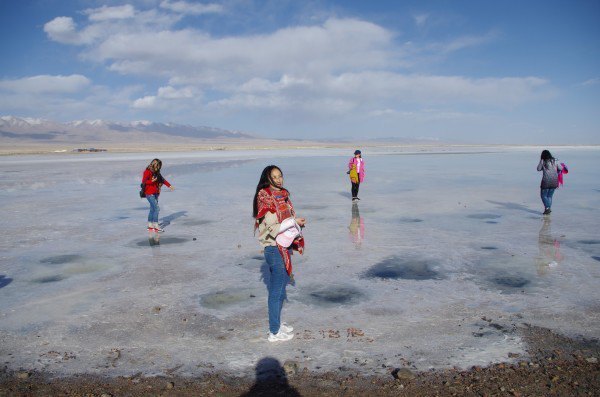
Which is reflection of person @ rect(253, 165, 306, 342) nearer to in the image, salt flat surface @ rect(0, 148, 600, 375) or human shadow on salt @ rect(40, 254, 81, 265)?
salt flat surface @ rect(0, 148, 600, 375)

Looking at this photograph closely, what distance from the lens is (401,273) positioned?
7613 mm

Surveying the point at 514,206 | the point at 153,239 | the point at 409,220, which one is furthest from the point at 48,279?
the point at 514,206

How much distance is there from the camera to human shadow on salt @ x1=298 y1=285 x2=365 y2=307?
633cm

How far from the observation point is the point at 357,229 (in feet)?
36.6

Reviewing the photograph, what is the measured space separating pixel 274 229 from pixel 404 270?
350 centimetres

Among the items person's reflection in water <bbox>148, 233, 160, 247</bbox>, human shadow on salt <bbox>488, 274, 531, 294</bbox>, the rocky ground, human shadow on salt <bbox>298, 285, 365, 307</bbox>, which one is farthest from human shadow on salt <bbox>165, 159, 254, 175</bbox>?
the rocky ground


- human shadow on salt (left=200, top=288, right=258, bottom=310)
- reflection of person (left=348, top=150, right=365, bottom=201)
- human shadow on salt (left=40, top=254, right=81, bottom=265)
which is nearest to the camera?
human shadow on salt (left=200, top=288, right=258, bottom=310)

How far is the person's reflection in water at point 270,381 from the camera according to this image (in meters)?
4.17

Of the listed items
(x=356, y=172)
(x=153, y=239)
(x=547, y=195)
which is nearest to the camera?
(x=153, y=239)

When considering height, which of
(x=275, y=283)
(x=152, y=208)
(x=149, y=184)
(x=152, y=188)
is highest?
(x=149, y=184)

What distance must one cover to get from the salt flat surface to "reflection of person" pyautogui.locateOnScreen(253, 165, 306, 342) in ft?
1.16

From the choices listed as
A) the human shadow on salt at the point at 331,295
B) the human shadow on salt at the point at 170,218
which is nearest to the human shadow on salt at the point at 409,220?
the human shadow on salt at the point at 331,295

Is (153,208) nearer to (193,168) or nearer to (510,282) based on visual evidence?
(510,282)

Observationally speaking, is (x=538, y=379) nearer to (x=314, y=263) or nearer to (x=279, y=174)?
(x=279, y=174)
